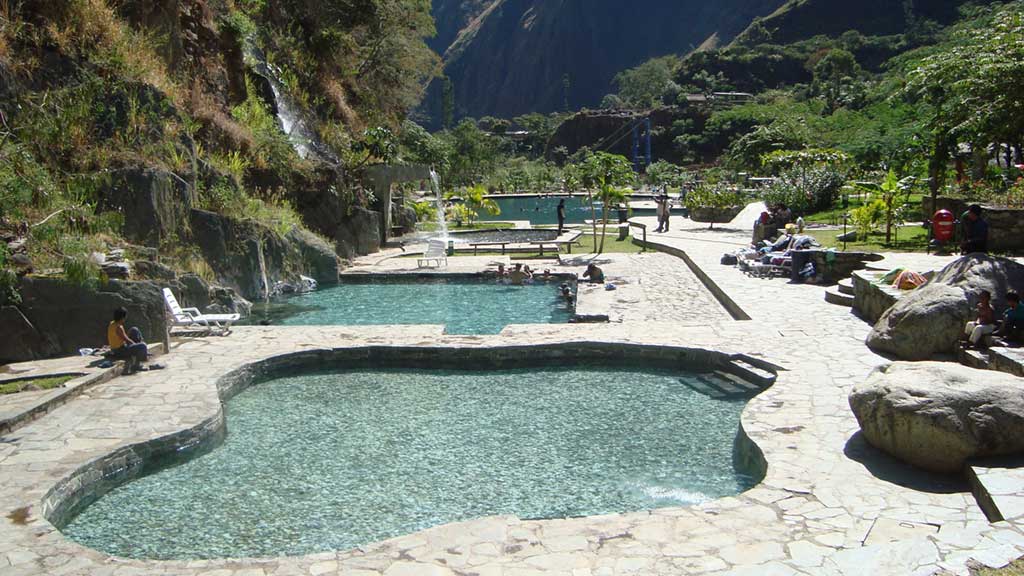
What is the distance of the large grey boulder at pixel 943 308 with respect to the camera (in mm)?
9297

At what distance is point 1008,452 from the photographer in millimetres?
6258

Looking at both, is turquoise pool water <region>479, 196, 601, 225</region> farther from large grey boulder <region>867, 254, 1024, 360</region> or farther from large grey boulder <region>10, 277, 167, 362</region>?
large grey boulder <region>10, 277, 167, 362</region>

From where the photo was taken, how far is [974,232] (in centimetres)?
1077

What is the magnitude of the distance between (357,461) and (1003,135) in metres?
13.8

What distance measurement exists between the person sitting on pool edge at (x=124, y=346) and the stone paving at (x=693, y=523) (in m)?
0.59

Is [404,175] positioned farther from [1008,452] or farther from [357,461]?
[1008,452]

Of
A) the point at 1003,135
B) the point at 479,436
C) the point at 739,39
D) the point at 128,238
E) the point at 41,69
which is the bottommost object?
the point at 479,436

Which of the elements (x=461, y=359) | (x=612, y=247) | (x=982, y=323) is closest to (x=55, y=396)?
(x=461, y=359)

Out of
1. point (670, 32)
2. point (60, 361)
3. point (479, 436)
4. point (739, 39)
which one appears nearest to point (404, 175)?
point (60, 361)

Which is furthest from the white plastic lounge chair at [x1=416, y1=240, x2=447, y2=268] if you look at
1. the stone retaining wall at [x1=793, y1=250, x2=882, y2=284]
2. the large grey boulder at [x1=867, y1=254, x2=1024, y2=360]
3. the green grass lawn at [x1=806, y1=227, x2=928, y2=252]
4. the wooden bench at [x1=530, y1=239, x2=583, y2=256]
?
the large grey boulder at [x1=867, y1=254, x2=1024, y2=360]

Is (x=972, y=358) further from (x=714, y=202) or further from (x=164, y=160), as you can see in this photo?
(x=714, y=202)

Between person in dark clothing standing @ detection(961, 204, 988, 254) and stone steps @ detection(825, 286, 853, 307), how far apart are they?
2.74 m

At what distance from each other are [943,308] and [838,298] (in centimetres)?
442

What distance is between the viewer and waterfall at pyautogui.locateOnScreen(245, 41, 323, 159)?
2314 centimetres
